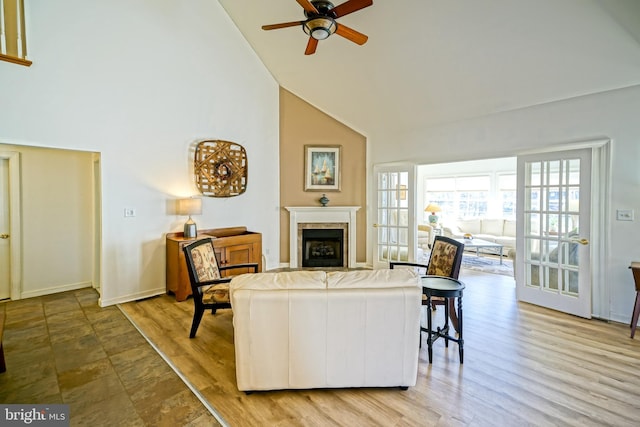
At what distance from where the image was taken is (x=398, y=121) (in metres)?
5.19

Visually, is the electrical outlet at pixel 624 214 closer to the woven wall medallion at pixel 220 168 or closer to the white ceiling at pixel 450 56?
the white ceiling at pixel 450 56

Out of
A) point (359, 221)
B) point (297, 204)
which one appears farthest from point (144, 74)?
point (359, 221)

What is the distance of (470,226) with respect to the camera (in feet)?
27.5

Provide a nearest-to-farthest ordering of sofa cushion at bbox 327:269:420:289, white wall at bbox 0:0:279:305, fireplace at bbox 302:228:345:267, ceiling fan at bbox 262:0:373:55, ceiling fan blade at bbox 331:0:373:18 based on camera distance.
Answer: sofa cushion at bbox 327:269:420:289 < ceiling fan blade at bbox 331:0:373:18 < ceiling fan at bbox 262:0:373:55 < white wall at bbox 0:0:279:305 < fireplace at bbox 302:228:345:267

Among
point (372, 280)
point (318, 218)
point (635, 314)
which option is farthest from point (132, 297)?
point (635, 314)

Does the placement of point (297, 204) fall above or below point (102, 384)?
above

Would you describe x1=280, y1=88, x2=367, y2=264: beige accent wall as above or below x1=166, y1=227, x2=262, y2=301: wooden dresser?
above

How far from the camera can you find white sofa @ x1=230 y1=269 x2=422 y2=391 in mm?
1938

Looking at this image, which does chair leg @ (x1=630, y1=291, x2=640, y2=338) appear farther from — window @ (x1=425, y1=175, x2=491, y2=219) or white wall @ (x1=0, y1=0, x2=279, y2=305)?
window @ (x1=425, y1=175, x2=491, y2=219)

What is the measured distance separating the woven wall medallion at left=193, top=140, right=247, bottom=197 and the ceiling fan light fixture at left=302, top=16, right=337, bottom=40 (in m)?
2.49

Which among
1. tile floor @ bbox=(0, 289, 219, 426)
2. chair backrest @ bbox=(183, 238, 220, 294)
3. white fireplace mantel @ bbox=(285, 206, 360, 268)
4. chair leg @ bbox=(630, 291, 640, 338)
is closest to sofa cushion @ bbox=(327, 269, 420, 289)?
tile floor @ bbox=(0, 289, 219, 426)

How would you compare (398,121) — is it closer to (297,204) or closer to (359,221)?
(359,221)

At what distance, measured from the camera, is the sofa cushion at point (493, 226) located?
25.7 feet

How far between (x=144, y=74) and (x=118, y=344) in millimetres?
3441
